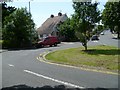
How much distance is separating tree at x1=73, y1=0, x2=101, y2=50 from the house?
4901cm

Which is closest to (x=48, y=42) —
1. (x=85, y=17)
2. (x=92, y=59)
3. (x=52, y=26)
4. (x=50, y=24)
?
(x=85, y=17)

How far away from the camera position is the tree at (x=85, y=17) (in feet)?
104

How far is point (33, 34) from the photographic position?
55031 millimetres

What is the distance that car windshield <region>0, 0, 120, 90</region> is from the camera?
13073mm

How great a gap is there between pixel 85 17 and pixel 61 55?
21.7 ft

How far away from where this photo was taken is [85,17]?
32.1 meters

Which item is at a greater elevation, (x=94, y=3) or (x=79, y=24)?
(x=94, y=3)

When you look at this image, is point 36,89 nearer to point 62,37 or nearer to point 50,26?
point 62,37

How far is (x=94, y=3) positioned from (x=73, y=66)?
14180mm

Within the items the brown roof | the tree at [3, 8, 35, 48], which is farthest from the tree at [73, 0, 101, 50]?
the brown roof

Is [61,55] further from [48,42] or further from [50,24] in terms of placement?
[50,24]

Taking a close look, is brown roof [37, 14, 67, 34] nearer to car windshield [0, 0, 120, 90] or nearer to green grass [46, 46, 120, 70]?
car windshield [0, 0, 120, 90]

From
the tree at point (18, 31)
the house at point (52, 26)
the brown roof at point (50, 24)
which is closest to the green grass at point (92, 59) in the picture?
the tree at point (18, 31)

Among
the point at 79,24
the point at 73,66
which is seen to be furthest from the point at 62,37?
the point at 73,66
